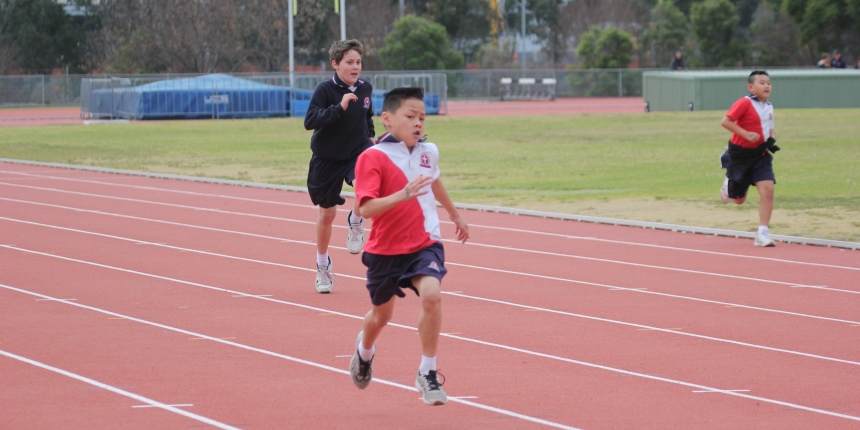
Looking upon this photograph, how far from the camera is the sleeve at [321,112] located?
873 centimetres

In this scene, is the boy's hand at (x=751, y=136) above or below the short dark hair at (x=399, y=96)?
below

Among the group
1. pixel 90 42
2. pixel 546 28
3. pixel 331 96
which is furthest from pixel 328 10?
pixel 331 96

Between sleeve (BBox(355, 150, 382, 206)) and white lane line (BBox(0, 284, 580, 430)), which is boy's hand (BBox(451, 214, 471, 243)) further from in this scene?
white lane line (BBox(0, 284, 580, 430))

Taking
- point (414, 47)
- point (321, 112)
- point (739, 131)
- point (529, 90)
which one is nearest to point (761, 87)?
point (739, 131)

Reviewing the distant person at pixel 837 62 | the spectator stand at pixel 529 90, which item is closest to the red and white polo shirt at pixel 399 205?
the distant person at pixel 837 62

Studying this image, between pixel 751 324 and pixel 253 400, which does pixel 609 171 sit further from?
pixel 253 400

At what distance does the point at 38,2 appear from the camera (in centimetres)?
6347

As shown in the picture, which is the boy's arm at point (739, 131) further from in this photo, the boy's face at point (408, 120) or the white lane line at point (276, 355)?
the boy's face at point (408, 120)

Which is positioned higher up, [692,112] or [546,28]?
[546,28]

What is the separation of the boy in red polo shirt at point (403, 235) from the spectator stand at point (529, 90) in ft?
157

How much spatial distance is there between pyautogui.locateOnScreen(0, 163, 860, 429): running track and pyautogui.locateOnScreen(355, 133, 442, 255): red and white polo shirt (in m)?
0.83

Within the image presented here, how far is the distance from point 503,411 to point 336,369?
1281 mm

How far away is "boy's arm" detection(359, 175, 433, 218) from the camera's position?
5391 millimetres

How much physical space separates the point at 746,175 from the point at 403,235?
7.30 m
